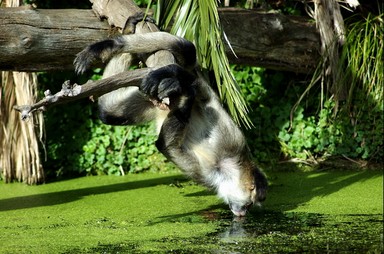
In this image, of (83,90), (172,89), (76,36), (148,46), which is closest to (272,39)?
(76,36)

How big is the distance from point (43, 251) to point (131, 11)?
2.59m

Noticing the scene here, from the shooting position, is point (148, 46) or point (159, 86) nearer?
point (159, 86)

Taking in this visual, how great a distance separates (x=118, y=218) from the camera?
740cm

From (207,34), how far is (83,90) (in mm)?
1787

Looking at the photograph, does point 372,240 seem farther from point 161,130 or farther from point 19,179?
point 19,179

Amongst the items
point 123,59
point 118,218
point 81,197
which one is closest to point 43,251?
point 118,218

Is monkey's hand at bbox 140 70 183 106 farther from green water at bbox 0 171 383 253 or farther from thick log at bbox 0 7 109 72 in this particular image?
thick log at bbox 0 7 109 72

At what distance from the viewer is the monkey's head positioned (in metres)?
7.46

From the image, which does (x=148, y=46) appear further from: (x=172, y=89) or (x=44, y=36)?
(x=44, y=36)

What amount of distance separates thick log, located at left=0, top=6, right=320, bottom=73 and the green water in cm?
144

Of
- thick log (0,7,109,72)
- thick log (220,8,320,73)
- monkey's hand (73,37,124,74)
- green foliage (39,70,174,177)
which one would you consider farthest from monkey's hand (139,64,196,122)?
green foliage (39,70,174,177)

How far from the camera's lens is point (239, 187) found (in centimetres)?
753

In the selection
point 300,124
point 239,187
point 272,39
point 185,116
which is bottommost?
point 239,187

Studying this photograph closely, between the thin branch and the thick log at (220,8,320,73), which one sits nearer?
the thin branch
